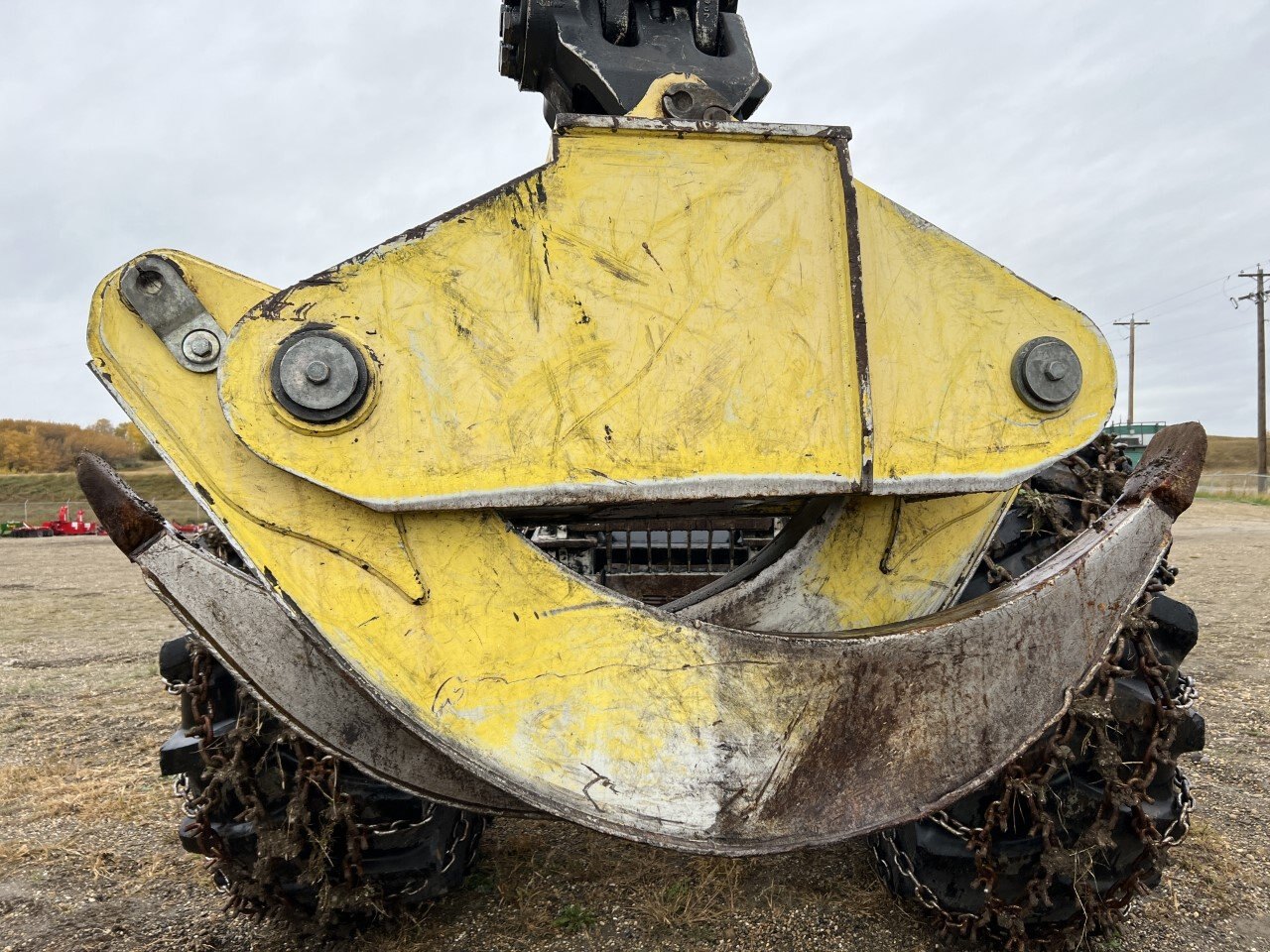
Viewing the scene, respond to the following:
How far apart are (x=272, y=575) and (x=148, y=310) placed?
1.83 ft

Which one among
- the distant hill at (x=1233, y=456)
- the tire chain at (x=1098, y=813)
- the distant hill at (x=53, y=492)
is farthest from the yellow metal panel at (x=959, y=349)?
the distant hill at (x=1233, y=456)

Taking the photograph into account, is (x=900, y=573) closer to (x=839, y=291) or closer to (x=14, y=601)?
(x=839, y=291)

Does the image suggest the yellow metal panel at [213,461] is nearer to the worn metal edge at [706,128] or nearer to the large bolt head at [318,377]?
the large bolt head at [318,377]

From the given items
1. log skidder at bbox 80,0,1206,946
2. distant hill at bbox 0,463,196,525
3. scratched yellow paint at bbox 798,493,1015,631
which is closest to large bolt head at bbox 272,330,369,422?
log skidder at bbox 80,0,1206,946

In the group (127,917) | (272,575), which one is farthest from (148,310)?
(127,917)

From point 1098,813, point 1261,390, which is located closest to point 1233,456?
point 1261,390

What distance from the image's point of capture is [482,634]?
5.80 ft

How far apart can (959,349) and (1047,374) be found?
175 millimetres

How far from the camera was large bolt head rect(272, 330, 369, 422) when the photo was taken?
1.62 m

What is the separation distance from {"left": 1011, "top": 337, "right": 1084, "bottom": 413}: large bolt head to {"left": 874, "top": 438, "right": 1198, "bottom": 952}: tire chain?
1.29 ft

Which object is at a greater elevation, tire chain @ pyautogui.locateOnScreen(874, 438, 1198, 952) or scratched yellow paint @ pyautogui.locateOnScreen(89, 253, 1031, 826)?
scratched yellow paint @ pyautogui.locateOnScreen(89, 253, 1031, 826)

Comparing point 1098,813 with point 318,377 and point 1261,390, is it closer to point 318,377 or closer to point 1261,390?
point 318,377

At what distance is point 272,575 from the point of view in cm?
169

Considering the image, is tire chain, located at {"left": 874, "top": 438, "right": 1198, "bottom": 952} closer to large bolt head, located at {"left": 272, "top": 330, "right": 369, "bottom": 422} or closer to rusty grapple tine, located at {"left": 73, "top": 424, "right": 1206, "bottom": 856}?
rusty grapple tine, located at {"left": 73, "top": 424, "right": 1206, "bottom": 856}
